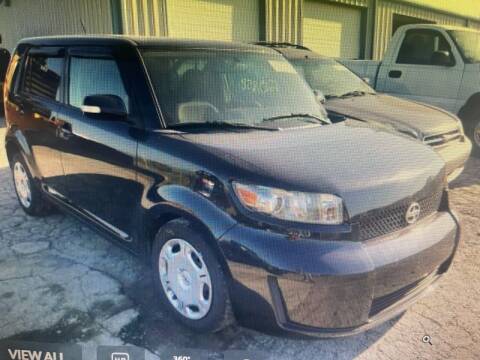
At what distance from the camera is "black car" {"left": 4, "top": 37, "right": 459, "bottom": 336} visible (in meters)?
1.98

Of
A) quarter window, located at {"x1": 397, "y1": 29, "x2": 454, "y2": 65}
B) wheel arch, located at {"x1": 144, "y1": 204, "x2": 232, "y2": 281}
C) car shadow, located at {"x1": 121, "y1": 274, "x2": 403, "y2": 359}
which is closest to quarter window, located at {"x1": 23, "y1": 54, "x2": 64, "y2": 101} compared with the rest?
wheel arch, located at {"x1": 144, "y1": 204, "x2": 232, "y2": 281}

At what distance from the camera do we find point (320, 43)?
12195 millimetres

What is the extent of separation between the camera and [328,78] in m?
5.64

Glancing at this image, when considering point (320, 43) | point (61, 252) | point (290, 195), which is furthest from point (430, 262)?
point (320, 43)

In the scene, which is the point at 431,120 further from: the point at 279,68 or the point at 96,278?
the point at 96,278

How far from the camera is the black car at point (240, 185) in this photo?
198 cm

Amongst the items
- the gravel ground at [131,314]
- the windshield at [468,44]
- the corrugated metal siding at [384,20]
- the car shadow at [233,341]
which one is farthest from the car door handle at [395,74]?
Answer: the corrugated metal siding at [384,20]

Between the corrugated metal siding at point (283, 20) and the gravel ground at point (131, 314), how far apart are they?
8.12m

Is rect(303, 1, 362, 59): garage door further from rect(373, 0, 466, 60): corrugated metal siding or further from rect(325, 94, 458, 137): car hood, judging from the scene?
rect(325, 94, 458, 137): car hood

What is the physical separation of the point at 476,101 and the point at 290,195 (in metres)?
5.16

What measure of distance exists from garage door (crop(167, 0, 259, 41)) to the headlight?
721cm

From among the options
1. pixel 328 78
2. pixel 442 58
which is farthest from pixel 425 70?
pixel 328 78

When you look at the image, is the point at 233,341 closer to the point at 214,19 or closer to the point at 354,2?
the point at 214,19

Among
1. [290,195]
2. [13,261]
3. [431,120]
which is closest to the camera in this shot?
[290,195]
